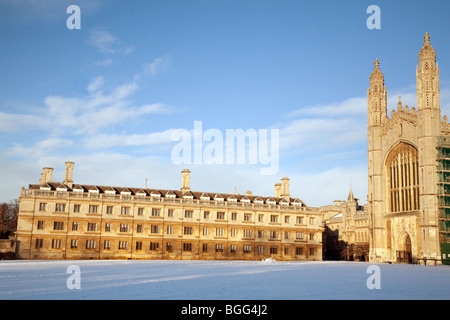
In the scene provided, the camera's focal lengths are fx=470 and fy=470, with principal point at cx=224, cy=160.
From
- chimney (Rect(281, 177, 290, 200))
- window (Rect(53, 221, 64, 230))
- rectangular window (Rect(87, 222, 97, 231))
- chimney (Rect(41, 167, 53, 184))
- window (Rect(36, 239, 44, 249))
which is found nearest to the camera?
window (Rect(36, 239, 44, 249))

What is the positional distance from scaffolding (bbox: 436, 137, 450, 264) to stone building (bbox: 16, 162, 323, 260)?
2042 cm

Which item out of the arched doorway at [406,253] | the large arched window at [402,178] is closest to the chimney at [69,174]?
the large arched window at [402,178]

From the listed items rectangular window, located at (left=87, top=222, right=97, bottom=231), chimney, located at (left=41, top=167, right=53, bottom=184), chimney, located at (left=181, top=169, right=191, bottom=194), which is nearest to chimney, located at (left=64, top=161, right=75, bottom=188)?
chimney, located at (left=41, top=167, right=53, bottom=184)

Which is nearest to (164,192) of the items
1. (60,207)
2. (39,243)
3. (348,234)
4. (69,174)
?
(69,174)

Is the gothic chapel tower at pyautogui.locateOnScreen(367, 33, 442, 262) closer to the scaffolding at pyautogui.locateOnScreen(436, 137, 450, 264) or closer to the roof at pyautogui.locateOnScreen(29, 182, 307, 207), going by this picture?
the scaffolding at pyautogui.locateOnScreen(436, 137, 450, 264)

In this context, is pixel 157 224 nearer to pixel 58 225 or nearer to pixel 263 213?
pixel 58 225

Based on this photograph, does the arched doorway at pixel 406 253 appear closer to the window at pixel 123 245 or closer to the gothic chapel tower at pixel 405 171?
the gothic chapel tower at pixel 405 171

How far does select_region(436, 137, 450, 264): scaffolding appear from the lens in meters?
63.1

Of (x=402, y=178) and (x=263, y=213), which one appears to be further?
(x=263, y=213)

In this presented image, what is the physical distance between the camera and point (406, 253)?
229ft

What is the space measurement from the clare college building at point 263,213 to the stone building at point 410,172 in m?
0.14

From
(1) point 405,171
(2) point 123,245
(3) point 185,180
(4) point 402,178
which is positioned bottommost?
(2) point 123,245

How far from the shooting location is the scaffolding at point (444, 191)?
207 feet

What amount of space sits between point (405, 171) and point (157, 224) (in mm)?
37992
